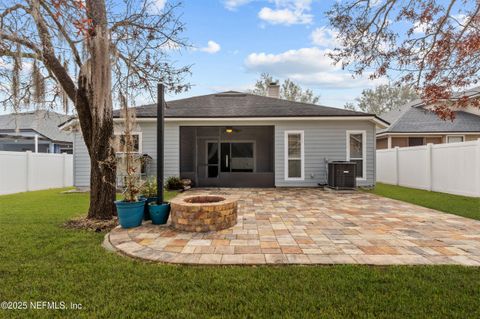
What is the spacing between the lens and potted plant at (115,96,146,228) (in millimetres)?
4383

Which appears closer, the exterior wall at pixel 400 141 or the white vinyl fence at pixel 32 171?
the white vinyl fence at pixel 32 171

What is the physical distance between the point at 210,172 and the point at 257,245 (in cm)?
950

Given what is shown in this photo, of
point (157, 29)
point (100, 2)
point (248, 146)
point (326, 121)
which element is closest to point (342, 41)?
point (326, 121)

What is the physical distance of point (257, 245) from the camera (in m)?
3.53

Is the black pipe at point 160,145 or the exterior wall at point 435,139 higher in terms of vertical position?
the exterior wall at point 435,139

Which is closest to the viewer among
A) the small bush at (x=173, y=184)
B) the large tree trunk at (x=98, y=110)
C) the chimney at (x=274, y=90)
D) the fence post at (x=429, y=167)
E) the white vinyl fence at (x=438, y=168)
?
the large tree trunk at (x=98, y=110)

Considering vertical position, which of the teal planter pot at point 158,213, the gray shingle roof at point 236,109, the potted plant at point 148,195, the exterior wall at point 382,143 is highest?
the gray shingle roof at point 236,109

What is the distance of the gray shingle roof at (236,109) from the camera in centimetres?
967

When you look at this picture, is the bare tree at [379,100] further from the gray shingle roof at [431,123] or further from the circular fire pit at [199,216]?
the circular fire pit at [199,216]

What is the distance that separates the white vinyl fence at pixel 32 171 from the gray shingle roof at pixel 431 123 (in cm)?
1765

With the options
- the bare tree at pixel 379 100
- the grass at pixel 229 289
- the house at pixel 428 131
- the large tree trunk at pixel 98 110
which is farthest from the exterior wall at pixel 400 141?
the bare tree at pixel 379 100

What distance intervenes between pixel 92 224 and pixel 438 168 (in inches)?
414

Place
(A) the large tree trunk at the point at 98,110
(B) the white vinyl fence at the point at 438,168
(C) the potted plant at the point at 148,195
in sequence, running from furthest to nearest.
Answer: (B) the white vinyl fence at the point at 438,168 < (C) the potted plant at the point at 148,195 < (A) the large tree trunk at the point at 98,110

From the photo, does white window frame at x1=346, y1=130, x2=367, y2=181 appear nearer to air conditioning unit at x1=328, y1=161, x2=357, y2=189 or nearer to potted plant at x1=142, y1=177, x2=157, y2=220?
air conditioning unit at x1=328, y1=161, x2=357, y2=189
